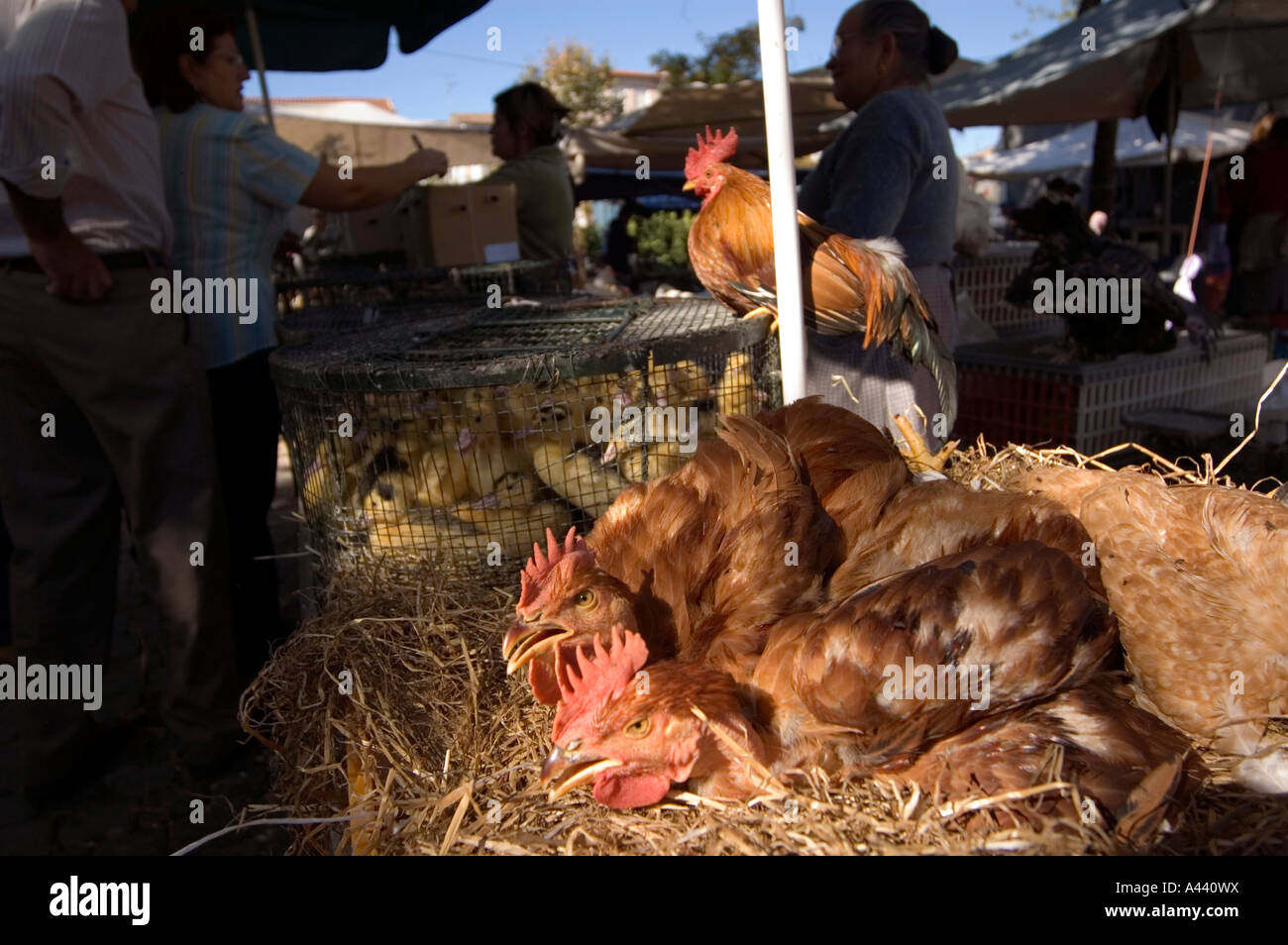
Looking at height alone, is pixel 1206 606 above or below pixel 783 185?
below

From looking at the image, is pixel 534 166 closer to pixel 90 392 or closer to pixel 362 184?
pixel 362 184

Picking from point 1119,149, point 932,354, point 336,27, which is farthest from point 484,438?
point 1119,149

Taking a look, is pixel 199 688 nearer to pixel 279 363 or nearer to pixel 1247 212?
pixel 279 363

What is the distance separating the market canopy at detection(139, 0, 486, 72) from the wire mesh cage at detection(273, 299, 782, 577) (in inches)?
133

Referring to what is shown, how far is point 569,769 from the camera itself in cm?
126

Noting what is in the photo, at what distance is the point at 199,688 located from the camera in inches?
112

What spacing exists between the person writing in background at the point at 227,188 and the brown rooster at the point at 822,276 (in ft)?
4.05

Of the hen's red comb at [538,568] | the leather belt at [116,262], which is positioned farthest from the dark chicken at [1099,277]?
the leather belt at [116,262]

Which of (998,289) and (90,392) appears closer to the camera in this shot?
(90,392)

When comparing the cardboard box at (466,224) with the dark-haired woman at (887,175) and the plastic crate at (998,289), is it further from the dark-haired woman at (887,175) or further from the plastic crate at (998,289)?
the plastic crate at (998,289)

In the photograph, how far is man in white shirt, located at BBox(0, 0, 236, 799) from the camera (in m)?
2.28

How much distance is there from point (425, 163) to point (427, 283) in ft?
3.28

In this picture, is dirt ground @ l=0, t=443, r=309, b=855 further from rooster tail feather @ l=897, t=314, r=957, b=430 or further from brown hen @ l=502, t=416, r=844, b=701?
rooster tail feather @ l=897, t=314, r=957, b=430

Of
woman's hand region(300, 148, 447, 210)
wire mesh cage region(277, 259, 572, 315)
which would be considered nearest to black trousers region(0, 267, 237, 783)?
woman's hand region(300, 148, 447, 210)
